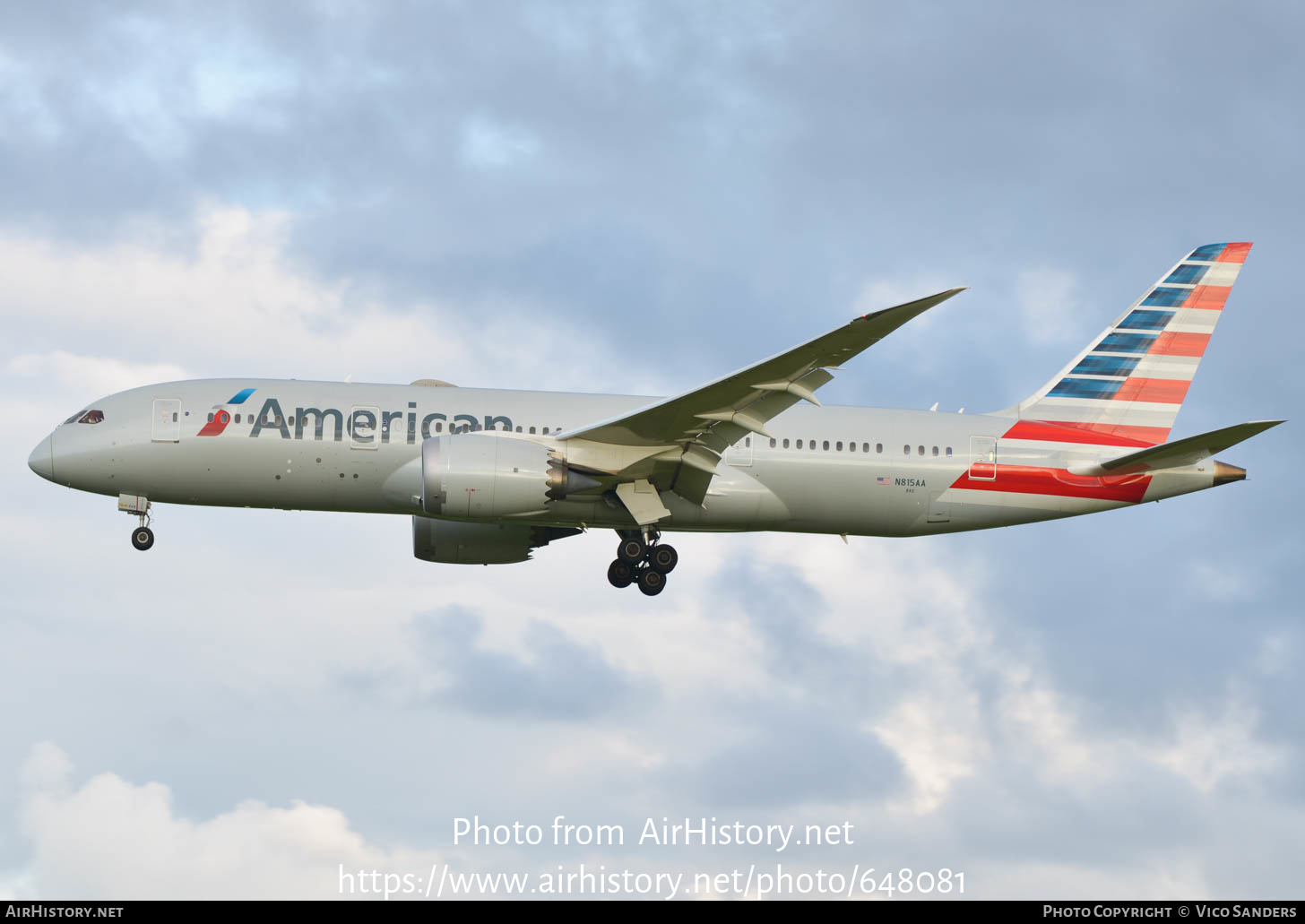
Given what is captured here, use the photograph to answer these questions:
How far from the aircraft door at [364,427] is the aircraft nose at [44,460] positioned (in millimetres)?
6622

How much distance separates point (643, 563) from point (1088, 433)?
11.1 meters

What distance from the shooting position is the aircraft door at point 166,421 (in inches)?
1228

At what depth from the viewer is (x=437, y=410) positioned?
1249 inches

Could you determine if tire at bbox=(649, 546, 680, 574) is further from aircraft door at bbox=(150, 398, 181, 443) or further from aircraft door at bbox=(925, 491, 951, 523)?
aircraft door at bbox=(150, 398, 181, 443)

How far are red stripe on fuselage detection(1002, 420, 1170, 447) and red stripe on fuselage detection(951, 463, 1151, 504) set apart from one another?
0.84m

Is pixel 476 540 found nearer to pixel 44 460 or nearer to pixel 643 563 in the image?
pixel 643 563

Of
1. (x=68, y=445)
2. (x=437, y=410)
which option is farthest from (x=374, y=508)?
(x=68, y=445)

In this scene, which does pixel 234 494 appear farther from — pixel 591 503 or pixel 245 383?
pixel 591 503

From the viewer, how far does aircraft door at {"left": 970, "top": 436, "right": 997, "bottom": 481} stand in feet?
111

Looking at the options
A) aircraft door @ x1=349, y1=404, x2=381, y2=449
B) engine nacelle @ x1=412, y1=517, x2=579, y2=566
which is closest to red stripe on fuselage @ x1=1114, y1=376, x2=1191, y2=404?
engine nacelle @ x1=412, y1=517, x2=579, y2=566

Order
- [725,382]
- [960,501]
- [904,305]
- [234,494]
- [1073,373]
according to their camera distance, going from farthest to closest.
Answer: [1073,373], [960,501], [234,494], [725,382], [904,305]

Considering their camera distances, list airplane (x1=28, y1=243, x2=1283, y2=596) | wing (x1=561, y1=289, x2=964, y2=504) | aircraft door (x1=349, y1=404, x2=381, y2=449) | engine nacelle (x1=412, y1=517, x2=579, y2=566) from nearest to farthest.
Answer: wing (x1=561, y1=289, x2=964, y2=504)
airplane (x1=28, y1=243, x2=1283, y2=596)
aircraft door (x1=349, y1=404, x2=381, y2=449)
engine nacelle (x1=412, y1=517, x2=579, y2=566)

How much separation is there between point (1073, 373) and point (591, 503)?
41.9 ft

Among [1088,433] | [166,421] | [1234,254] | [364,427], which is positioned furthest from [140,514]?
[1234,254]
